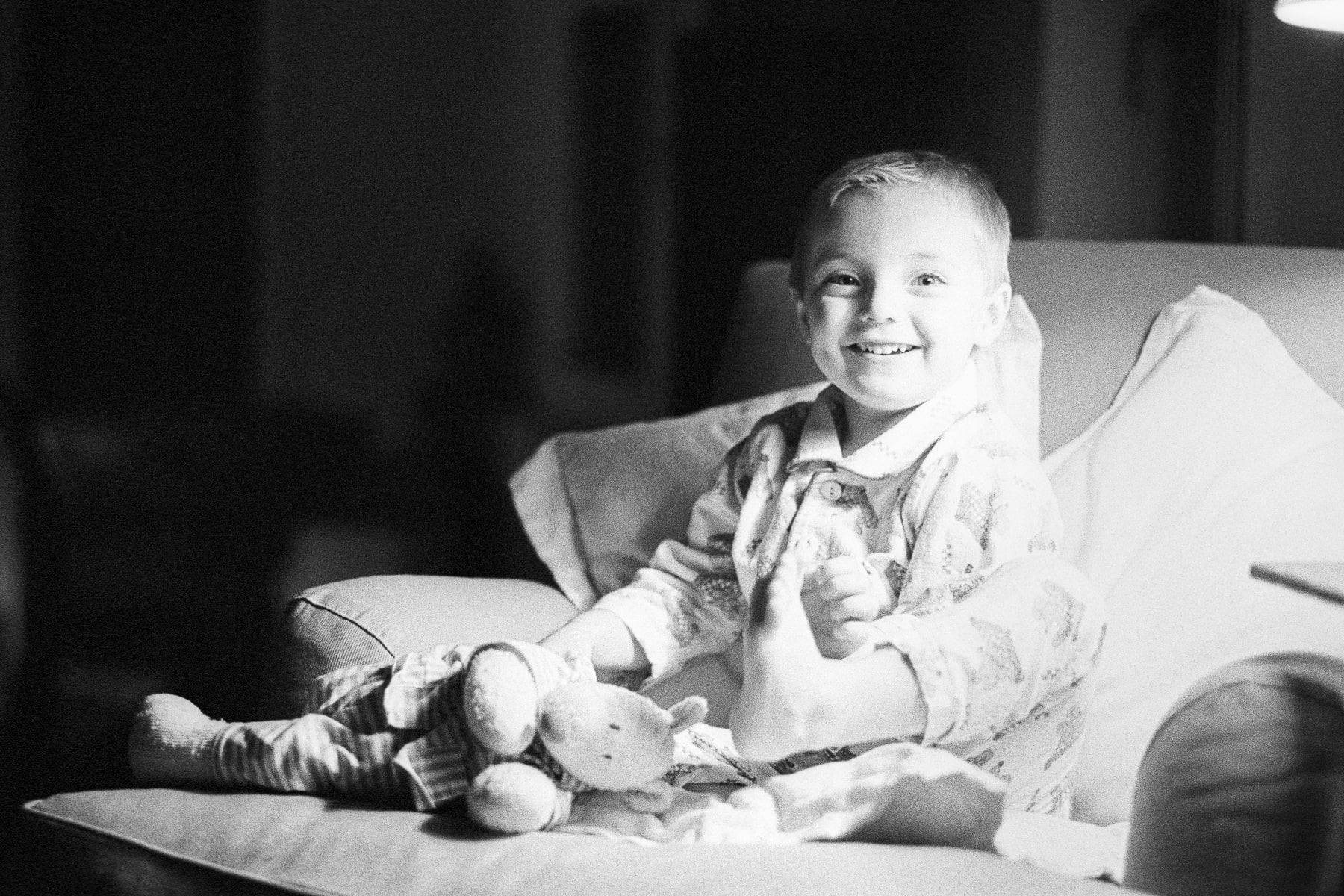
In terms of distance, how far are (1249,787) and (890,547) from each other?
0.49 metres

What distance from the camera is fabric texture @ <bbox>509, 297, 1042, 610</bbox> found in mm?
1425

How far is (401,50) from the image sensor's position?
199 cm

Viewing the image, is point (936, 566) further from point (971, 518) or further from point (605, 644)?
point (605, 644)

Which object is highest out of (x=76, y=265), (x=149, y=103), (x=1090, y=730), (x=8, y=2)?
(x=8, y=2)

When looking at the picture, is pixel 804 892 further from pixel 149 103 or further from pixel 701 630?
pixel 149 103

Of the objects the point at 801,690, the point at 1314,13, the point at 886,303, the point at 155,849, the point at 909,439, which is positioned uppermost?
the point at 1314,13

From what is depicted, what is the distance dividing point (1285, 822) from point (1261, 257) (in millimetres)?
849

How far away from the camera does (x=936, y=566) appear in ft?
3.83

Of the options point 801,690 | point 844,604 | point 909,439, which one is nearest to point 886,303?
point 909,439

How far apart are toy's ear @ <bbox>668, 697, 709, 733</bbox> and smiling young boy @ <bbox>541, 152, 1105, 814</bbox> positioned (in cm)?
3

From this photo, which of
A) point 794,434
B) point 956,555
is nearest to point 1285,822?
point 956,555

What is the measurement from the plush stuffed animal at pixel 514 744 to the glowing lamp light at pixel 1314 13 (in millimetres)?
877

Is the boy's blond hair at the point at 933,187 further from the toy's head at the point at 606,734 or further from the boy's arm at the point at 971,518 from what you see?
the toy's head at the point at 606,734

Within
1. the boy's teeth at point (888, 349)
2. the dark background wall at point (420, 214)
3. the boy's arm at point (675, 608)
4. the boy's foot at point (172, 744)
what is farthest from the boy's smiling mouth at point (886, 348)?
the dark background wall at point (420, 214)
